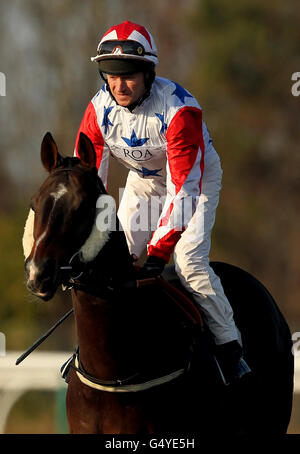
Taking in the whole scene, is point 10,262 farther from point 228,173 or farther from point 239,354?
point 239,354

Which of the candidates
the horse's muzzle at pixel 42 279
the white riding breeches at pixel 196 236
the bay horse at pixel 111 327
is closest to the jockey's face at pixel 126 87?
the white riding breeches at pixel 196 236

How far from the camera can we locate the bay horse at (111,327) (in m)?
3.57

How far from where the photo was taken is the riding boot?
448 centimetres

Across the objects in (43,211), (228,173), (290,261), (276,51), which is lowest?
(290,261)

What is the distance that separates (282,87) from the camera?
20500mm

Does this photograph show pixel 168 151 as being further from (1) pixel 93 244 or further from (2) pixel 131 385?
(2) pixel 131 385

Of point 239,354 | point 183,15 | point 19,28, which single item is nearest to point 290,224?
point 183,15

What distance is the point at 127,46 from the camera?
14.2 feet

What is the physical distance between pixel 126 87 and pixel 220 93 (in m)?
16.1

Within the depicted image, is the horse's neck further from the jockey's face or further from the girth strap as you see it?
the jockey's face

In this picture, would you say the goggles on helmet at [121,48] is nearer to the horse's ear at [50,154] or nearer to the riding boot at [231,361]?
the horse's ear at [50,154]

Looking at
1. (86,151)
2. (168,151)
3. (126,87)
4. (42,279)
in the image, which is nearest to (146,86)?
(126,87)

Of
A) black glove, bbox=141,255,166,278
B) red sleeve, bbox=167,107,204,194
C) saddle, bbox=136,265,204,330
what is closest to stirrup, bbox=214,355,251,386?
saddle, bbox=136,265,204,330
